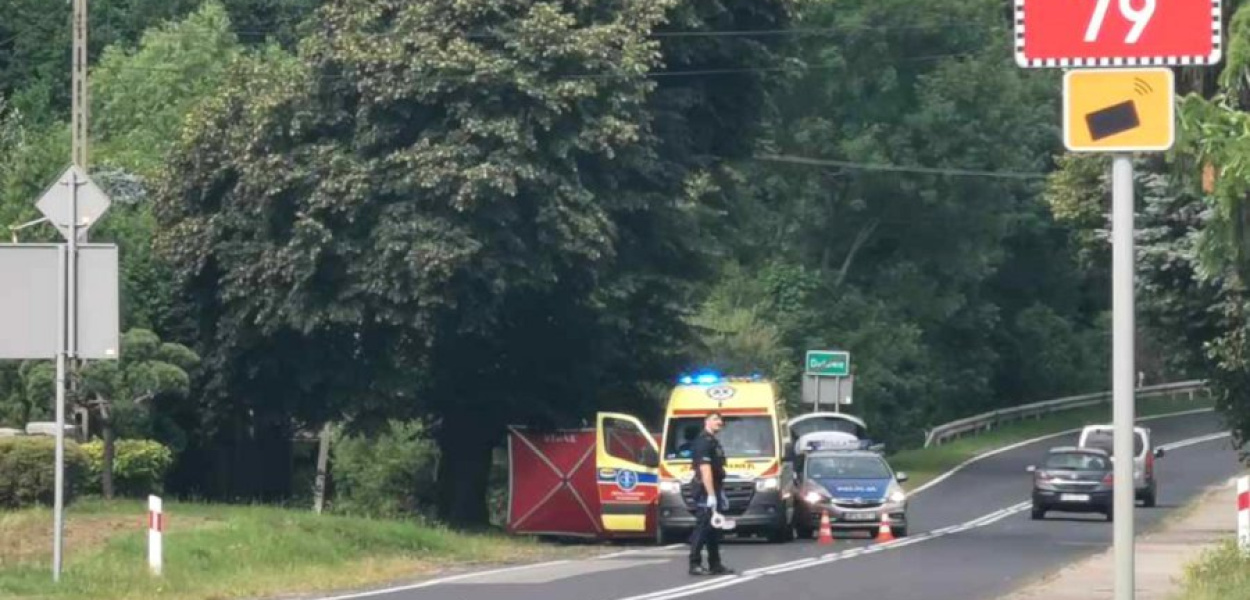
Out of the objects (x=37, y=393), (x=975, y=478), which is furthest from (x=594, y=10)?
(x=975, y=478)

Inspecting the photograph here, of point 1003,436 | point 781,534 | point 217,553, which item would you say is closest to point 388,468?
point 781,534

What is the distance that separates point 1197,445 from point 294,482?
1313 inches

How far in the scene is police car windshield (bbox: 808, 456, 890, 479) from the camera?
36.7 metres

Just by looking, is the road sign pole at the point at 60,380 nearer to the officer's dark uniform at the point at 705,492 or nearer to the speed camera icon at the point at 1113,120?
the officer's dark uniform at the point at 705,492

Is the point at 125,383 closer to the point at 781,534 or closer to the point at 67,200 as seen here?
the point at 67,200

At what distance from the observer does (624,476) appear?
118 ft

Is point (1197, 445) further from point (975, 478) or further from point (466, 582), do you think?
point (466, 582)

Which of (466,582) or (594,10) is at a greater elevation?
(594,10)

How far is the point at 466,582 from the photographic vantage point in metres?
23.9

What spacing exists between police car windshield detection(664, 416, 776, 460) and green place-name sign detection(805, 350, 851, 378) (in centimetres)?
1895

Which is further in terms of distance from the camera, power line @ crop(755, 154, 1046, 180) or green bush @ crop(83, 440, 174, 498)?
power line @ crop(755, 154, 1046, 180)

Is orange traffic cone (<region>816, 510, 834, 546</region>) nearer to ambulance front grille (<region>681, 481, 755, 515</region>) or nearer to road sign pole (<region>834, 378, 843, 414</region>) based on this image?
ambulance front grille (<region>681, 481, 755, 515</region>)

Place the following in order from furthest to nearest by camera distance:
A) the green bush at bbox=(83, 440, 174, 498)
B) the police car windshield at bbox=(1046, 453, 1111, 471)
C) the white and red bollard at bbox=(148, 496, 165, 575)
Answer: the police car windshield at bbox=(1046, 453, 1111, 471) → the green bush at bbox=(83, 440, 174, 498) → the white and red bollard at bbox=(148, 496, 165, 575)

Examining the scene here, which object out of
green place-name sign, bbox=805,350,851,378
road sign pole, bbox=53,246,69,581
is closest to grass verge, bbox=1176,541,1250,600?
road sign pole, bbox=53,246,69,581
